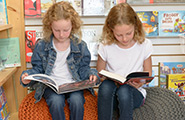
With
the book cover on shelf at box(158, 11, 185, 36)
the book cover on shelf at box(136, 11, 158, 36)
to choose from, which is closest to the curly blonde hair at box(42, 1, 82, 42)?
the book cover on shelf at box(136, 11, 158, 36)

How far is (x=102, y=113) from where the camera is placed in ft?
5.22

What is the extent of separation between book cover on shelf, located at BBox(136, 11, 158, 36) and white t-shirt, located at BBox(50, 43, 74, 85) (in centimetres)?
77

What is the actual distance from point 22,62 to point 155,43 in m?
1.28

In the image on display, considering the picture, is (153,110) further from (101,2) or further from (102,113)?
(101,2)

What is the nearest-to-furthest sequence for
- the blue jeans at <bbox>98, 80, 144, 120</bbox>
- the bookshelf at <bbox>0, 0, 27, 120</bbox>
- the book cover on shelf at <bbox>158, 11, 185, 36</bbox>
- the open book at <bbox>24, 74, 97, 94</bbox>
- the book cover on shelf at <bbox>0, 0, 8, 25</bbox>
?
the open book at <bbox>24, 74, 97, 94</bbox> → the blue jeans at <bbox>98, 80, 144, 120</bbox> → the book cover on shelf at <bbox>0, 0, 8, 25</bbox> → the bookshelf at <bbox>0, 0, 27, 120</bbox> → the book cover on shelf at <bbox>158, 11, 185, 36</bbox>

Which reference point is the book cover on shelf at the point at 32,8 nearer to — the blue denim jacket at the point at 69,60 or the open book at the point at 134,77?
the blue denim jacket at the point at 69,60

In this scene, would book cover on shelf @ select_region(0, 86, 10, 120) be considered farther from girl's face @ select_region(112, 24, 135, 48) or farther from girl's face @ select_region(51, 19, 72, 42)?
girl's face @ select_region(112, 24, 135, 48)

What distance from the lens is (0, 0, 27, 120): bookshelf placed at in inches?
78.2

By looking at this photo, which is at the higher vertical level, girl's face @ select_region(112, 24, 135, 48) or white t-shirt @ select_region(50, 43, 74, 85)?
girl's face @ select_region(112, 24, 135, 48)

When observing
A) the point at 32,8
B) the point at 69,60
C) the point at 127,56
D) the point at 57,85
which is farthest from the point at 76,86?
the point at 32,8

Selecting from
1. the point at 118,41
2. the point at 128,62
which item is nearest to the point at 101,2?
the point at 118,41

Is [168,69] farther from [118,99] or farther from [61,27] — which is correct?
[61,27]

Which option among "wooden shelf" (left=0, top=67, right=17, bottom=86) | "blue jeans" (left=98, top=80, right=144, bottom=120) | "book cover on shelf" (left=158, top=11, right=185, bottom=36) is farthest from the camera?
"book cover on shelf" (left=158, top=11, right=185, bottom=36)

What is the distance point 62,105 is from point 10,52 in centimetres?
83
